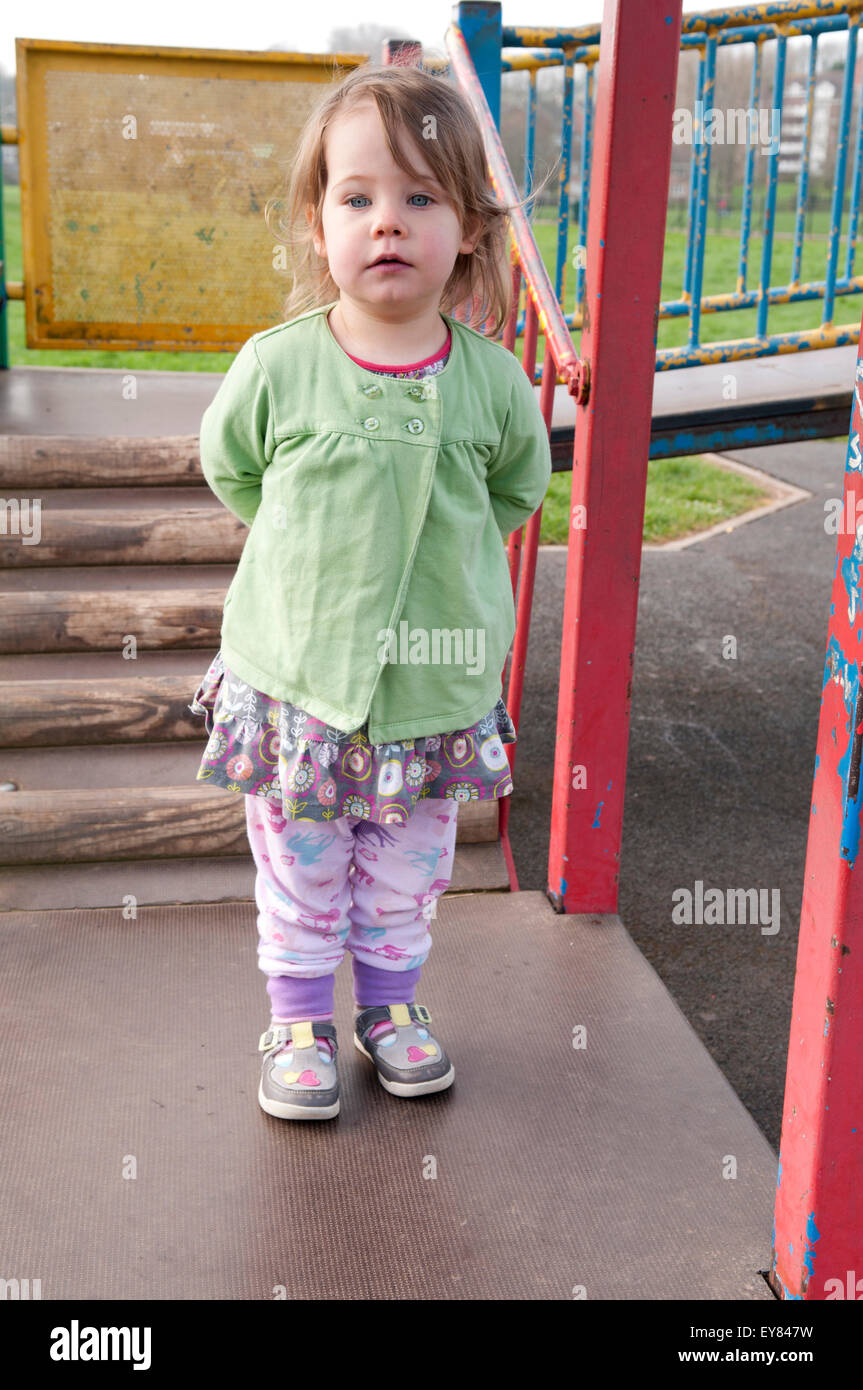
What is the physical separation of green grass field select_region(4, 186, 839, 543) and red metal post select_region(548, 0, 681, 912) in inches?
3.4

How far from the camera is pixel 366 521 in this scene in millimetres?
1933

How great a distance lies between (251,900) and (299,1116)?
0.79m

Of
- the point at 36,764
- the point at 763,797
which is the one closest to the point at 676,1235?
the point at 36,764

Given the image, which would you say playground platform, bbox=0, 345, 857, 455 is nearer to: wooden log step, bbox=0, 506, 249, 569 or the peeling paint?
wooden log step, bbox=0, 506, 249, 569

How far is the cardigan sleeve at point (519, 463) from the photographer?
208 cm

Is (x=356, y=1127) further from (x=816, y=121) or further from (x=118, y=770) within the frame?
(x=816, y=121)

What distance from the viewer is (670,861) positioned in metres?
3.83

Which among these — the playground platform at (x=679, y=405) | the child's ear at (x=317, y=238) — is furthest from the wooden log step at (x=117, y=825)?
the playground platform at (x=679, y=405)

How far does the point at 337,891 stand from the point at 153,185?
191 inches

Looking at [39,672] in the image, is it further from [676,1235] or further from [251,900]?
[676,1235]

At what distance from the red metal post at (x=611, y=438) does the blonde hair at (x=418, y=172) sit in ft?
1.45

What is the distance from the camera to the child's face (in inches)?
71.6

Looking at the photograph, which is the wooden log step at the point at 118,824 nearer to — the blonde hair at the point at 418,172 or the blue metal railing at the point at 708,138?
the blonde hair at the point at 418,172

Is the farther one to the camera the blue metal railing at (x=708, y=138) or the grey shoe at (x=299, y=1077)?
the blue metal railing at (x=708, y=138)
